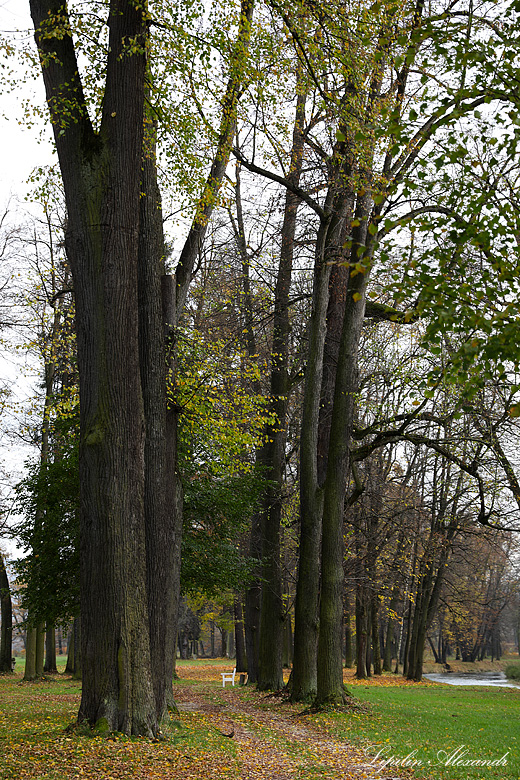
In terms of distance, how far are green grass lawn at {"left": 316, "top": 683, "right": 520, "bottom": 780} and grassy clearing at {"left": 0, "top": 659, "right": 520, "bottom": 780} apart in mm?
16

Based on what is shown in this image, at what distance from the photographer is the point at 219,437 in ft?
→ 39.3

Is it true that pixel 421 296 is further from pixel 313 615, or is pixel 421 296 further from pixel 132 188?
pixel 313 615

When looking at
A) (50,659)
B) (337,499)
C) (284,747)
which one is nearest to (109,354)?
(284,747)

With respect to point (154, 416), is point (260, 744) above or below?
below

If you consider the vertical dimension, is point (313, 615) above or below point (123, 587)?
below

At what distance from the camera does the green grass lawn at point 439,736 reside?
23.1ft

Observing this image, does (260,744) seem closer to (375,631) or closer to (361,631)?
(361,631)

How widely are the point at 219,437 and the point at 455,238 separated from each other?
8079mm

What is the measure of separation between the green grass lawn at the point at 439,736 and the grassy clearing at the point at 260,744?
0.05 ft

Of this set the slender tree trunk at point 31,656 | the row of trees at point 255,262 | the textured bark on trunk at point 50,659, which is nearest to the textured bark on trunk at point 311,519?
the row of trees at point 255,262

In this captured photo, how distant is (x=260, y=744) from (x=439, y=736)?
8.98 feet

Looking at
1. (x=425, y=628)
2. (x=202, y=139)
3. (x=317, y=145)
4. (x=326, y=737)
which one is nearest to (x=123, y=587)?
(x=326, y=737)

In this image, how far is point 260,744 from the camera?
27.3ft

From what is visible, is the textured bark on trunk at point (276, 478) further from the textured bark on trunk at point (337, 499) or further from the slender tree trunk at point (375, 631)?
the slender tree trunk at point (375, 631)
